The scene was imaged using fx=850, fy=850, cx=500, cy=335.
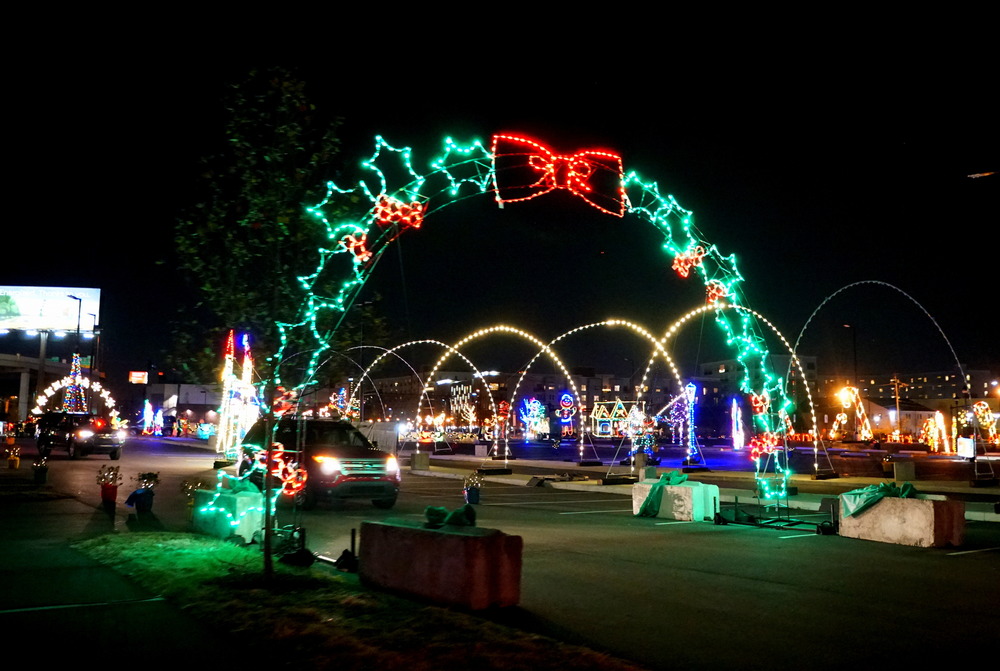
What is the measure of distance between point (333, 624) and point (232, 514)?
17.1 feet

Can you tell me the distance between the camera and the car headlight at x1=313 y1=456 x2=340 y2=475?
16.5 m

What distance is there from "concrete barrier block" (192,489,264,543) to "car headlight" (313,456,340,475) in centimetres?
434

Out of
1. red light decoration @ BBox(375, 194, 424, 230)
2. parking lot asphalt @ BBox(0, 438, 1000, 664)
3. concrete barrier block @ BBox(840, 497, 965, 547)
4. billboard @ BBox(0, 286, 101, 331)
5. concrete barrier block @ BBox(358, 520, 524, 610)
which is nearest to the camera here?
parking lot asphalt @ BBox(0, 438, 1000, 664)

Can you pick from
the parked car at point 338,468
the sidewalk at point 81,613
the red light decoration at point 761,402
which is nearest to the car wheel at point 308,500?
the parked car at point 338,468

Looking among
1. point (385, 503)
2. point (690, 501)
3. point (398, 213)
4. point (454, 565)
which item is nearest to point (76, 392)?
point (385, 503)

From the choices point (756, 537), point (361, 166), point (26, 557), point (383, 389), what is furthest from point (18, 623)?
point (383, 389)

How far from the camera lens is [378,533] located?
27.7 ft

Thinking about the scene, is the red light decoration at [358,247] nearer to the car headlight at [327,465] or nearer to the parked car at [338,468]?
the parked car at [338,468]

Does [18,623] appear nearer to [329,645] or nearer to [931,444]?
[329,645]

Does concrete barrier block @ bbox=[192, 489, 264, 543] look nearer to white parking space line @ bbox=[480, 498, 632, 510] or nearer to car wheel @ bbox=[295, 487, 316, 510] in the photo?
car wheel @ bbox=[295, 487, 316, 510]

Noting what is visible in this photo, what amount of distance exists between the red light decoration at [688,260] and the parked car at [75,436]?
27072mm

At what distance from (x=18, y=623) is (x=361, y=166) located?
675cm

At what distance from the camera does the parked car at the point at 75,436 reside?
35812mm

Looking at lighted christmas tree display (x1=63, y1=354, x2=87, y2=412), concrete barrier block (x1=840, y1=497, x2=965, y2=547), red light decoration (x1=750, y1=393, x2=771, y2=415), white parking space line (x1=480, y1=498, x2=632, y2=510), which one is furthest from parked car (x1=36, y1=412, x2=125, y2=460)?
concrete barrier block (x1=840, y1=497, x2=965, y2=547)
